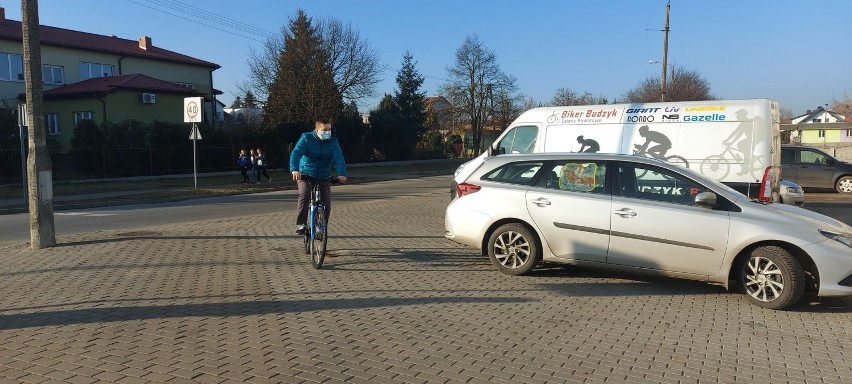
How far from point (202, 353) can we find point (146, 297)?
185 centimetres

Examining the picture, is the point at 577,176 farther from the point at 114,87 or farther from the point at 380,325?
the point at 114,87

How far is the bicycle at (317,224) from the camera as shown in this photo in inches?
282

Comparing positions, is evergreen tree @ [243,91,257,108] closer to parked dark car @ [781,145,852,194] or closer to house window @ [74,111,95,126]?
house window @ [74,111,95,126]

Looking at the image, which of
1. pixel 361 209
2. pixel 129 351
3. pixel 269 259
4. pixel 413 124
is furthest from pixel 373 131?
pixel 129 351

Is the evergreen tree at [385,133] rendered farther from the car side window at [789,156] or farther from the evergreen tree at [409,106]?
the car side window at [789,156]

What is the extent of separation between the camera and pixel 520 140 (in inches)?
498

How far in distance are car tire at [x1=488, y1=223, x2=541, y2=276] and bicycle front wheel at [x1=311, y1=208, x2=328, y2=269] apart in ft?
6.32

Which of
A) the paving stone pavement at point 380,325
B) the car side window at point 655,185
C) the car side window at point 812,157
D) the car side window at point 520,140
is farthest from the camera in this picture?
the car side window at point 812,157

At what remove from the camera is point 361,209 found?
47.8 feet

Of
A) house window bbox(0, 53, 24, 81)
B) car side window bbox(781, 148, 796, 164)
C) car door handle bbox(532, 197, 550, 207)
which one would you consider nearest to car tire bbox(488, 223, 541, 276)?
car door handle bbox(532, 197, 550, 207)

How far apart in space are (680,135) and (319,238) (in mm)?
7415

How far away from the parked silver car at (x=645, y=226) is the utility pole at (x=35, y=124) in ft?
18.4

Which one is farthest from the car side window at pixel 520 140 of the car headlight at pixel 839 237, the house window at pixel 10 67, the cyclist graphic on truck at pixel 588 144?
the house window at pixel 10 67

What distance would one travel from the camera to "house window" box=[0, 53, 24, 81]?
36188mm
